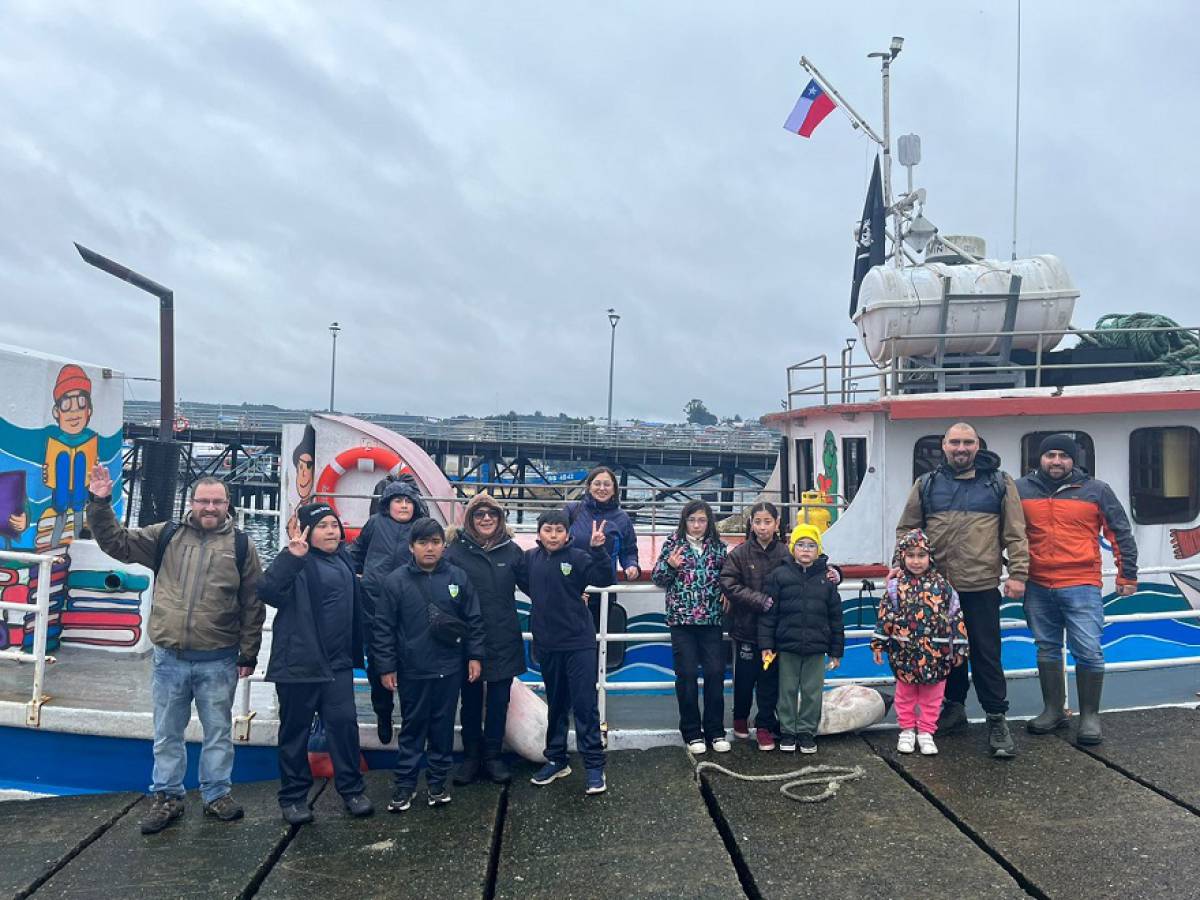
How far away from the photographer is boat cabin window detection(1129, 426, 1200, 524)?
7.31 m

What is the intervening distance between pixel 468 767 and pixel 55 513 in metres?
4.50

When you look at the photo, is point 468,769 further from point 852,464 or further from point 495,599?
point 852,464

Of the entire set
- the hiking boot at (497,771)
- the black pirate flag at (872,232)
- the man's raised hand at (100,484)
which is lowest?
the hiking boot at (497,771)

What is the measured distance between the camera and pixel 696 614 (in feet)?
16.1

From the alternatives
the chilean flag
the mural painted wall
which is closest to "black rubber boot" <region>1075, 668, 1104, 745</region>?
the mural painted wall

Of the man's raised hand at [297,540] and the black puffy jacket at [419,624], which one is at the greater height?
the man's raised hand at [297,540]

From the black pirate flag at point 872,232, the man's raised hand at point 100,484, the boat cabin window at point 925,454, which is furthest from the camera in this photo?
the black pirate flag at point 872,232

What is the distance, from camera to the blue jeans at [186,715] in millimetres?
4352

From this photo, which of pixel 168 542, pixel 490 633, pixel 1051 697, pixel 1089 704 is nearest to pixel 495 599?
pixel 490 633

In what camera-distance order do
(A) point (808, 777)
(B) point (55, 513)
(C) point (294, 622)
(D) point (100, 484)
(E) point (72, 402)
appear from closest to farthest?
(D) point (100, 484) → (C) point (294, 622) → (A) point (808, 777) → (B) point (55, 513) → (E) point (72, 402)

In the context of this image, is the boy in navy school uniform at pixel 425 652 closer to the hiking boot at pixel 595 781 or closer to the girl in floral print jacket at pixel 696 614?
the hiking boot at pixel 595 781

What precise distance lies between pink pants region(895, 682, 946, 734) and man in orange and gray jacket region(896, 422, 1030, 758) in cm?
26

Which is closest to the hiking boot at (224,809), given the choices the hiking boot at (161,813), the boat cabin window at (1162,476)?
the hiking boot at (161,813)

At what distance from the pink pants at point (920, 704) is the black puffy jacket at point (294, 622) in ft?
11.0
